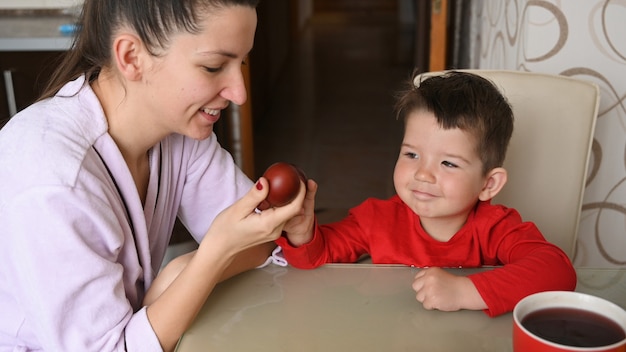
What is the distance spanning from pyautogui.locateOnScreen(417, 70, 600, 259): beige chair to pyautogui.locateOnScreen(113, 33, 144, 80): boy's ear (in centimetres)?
73

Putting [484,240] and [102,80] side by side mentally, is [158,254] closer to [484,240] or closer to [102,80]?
[102,80]

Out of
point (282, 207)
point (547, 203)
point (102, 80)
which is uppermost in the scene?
point (102, 80)

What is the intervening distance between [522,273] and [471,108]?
0.31m

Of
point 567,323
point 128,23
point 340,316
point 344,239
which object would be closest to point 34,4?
point 128,23

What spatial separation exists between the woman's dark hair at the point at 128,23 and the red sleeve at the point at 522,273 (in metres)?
0.56

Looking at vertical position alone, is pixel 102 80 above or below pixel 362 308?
above

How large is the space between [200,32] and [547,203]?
0.84m

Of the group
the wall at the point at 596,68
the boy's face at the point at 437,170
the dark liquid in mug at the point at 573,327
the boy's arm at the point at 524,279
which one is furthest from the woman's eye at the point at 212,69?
the wall at the point at 596,68

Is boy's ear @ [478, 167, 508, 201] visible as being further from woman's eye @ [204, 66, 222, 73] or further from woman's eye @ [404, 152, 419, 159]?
woman's eye @ [204, 66, 222, 73]

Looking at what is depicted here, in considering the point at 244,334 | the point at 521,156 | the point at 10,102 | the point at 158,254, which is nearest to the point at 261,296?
the point at 244,334

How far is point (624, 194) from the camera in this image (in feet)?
6.01

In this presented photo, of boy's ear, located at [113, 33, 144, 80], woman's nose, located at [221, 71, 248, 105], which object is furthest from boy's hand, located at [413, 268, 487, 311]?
boy's ear, located at [113, 33, 144, 80]

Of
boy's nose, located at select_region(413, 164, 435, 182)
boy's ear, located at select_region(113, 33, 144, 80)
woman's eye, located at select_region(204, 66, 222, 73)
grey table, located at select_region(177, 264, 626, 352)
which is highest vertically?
boy's ear, located at select_region(113, 33, 144, 80)

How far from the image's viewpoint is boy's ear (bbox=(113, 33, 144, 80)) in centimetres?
108
